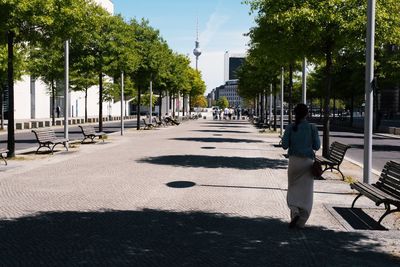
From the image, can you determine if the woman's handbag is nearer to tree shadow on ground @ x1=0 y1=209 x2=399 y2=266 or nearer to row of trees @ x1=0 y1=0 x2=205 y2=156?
tree shadow on ground @ x1=0 y1=209 x2=399 y2=266

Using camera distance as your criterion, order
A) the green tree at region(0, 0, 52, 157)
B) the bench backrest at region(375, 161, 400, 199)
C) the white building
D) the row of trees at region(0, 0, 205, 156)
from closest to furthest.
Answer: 1. the bench backrest at region(375, 161, 400, 199)
2. the green tree at region(0, 0, 52, 157)
3. the row of trees at region(0, 0, 205, 156)
4. the white building

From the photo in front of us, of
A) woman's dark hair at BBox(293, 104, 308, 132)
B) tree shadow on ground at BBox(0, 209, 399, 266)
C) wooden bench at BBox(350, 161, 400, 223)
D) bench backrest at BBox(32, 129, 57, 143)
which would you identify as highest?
woman's dark hair at BBox(293, 104, 308, 132)

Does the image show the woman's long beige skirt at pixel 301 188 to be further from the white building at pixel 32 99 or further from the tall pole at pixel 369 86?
the white building at pixel 32 99

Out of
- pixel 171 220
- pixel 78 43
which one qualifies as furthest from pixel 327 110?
pixel 78 43

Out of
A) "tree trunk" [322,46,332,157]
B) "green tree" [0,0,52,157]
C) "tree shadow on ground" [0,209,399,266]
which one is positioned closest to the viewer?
"tree shadow on ground" [0,209,399,266]

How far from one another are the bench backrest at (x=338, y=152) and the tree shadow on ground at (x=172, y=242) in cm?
491

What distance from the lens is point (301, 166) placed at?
7398 millimetres

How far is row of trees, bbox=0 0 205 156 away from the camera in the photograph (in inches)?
574

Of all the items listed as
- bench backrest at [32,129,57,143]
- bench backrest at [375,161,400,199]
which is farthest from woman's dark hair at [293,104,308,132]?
bench backrest at [32,129,57,143]

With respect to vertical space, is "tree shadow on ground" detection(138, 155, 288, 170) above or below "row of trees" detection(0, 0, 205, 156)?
below

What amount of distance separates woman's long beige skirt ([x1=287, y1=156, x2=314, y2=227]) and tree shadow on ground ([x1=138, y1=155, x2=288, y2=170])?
7054 millimetres

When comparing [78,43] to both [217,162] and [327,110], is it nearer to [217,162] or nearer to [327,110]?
[217,162]

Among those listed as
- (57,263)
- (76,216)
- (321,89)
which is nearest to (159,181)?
(76,216)

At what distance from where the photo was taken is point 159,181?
11820 millimetres
